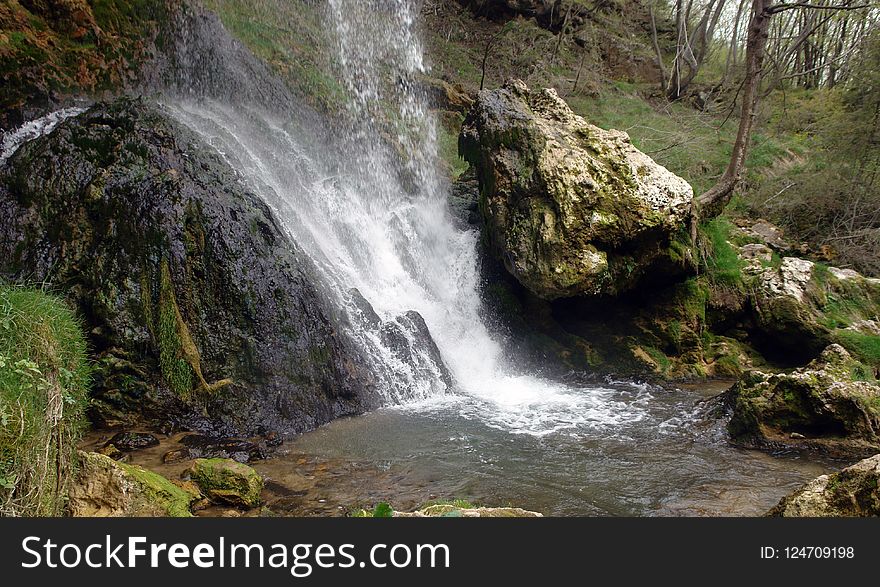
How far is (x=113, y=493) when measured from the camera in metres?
3.61

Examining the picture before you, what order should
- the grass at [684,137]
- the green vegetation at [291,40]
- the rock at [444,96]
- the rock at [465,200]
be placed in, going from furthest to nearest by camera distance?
the rock at [444,96]
the grass at [684,137]
the green vegetation at [291,40]
the rock at [465,200]

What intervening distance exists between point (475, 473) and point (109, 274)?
4881mm

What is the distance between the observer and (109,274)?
6.49 metres

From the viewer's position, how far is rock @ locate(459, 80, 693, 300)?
8.81 meters

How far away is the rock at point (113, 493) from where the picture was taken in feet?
11.5

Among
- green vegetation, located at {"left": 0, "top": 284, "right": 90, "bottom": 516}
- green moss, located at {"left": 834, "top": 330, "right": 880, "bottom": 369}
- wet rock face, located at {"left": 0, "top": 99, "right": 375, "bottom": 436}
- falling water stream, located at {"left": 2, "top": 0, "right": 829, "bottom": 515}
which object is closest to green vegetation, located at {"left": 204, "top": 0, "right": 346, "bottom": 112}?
falling water stream, located at {"left": 2, "top": 0, "right": 829, "bottom": 515}

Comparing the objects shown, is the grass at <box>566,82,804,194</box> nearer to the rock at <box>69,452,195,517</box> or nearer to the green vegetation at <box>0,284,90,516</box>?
the rock at <box>69,452,195,517</box>

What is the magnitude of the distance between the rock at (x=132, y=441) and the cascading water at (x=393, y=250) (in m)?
3.04

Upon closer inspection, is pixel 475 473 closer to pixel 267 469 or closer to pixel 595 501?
pixel 595 501

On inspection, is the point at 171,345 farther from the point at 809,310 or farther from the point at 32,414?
the point at 809,310

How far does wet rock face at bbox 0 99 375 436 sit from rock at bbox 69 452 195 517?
7.59 ft

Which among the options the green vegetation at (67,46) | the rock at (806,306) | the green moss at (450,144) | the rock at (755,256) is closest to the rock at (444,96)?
the green moss at (450,144)

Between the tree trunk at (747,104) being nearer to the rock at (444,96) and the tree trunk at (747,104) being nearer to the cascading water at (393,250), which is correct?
the cascading water at (393,250)
